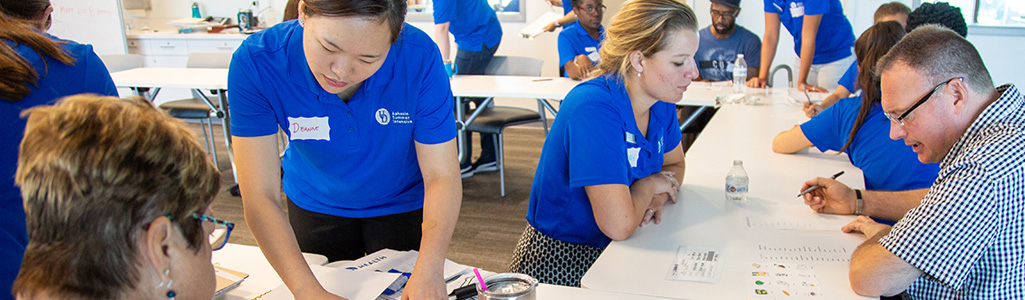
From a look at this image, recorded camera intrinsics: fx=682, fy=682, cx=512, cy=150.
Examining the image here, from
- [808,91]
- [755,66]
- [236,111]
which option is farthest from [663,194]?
[755,66]

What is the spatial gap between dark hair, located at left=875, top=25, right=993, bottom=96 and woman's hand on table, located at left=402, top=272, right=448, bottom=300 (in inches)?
39.7

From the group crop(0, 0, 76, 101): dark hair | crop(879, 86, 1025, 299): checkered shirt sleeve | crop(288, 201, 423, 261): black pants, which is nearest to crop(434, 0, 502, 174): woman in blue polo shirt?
crop(288, 201, 423, 261): black pants

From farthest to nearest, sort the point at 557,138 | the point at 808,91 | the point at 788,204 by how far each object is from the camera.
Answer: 1. the point at 808,91
2. the point at 788,204
3. the point at 557,138

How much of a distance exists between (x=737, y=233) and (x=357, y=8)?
108 cm

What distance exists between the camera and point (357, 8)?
116 centimetres

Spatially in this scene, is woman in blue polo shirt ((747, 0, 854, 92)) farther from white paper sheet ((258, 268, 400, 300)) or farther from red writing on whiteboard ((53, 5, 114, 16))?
red writing on whiteboard ((53, 5, 114, 16))

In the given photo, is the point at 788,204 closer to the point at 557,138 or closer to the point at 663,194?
the point at 663,194

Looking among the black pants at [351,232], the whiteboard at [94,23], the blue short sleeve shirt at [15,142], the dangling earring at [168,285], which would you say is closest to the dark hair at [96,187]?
the dangling earring at [168,285]

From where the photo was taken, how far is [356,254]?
1.75m

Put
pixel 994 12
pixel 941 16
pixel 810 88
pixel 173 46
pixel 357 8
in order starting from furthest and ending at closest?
pixel 173 46
pixel 994 12
pixel 810 88
pixel 941 16
pixel 357 8

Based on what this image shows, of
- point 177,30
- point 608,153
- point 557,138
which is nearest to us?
point 608,153

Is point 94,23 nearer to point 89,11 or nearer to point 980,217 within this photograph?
point 89,11

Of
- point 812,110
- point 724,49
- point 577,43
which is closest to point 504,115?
point 577,43

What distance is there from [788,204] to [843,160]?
0.65 meters
